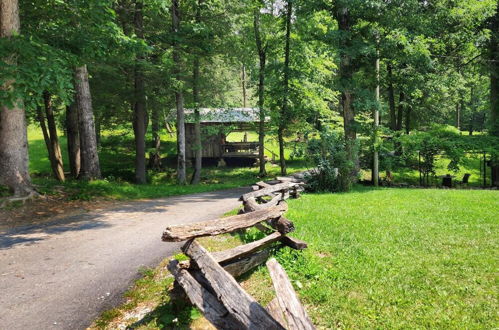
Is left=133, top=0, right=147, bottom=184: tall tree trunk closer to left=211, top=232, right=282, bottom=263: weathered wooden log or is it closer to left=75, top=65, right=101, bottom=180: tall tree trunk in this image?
left=75, top=65, right=101, bottom=180: tall tree trunk

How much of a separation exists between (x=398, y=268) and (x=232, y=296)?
356 cm

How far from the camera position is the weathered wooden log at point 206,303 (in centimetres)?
398

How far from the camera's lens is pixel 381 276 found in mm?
5668

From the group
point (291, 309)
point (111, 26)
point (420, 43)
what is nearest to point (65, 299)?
point (291, 309)

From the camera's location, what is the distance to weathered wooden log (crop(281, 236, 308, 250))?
624 centimetres

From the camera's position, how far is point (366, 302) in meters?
4.88

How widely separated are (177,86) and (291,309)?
17.2m

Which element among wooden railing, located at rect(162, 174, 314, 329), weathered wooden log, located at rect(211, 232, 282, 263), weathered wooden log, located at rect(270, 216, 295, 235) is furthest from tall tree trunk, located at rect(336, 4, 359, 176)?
wooden railing, located at rect(162, 174, 314, 329)

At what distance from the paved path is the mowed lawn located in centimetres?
312

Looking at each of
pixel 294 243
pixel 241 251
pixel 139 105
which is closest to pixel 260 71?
pixel 139 105

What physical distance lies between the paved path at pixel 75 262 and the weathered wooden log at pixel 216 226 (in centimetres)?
191

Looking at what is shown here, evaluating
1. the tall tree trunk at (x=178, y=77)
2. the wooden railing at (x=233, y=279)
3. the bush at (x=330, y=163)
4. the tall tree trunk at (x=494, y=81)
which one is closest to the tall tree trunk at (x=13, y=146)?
the tall tree trunk at (x=178, y=77)

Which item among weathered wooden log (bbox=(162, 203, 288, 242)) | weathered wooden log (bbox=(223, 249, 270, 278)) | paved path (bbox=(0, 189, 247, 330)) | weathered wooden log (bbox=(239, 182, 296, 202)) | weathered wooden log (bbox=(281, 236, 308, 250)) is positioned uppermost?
weathered wooden log (bbox=(162, 203, 288, 242))

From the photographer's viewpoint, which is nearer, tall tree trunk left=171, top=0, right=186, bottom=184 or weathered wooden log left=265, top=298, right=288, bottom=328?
weathered wooden log left=265, top=298, right=288, bottom=328
